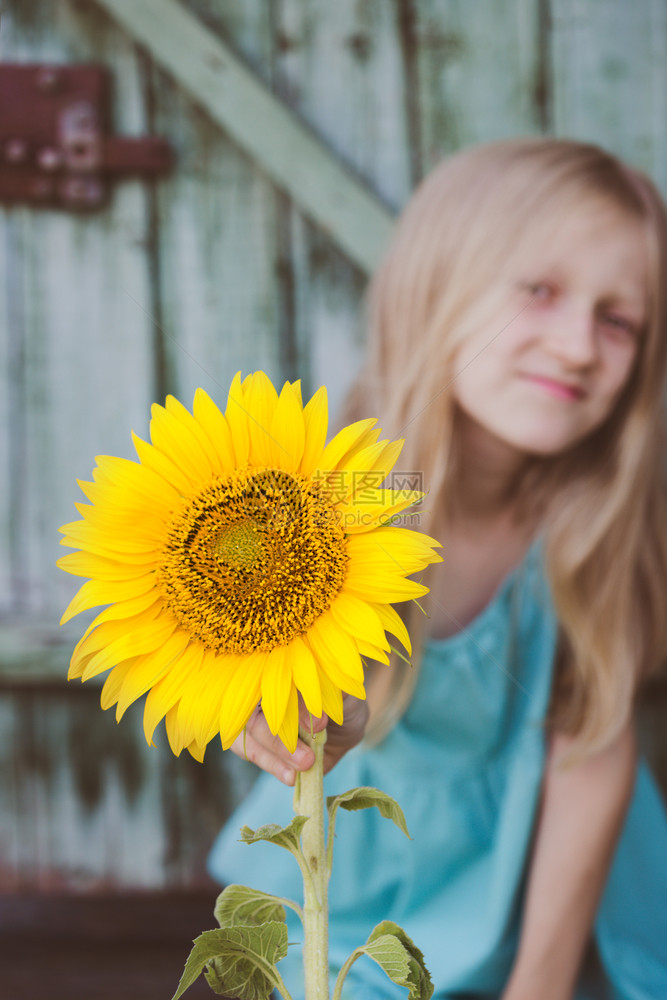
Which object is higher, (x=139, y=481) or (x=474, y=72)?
(x=474, y=72)

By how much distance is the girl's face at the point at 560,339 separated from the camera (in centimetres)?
56

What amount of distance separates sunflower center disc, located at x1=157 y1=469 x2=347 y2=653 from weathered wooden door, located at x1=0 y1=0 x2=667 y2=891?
0.66 metres

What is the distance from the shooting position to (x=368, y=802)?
0.23 meters

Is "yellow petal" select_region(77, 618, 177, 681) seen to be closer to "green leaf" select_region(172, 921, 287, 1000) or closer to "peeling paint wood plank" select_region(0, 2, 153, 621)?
"green leaf" select_region(172, 921, 287, 1000)

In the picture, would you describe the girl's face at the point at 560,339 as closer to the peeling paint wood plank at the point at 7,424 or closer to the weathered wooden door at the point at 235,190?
the weathered wooden door at the point at 235,190

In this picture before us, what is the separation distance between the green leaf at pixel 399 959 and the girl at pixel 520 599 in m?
0.37

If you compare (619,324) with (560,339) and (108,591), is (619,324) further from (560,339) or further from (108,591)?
(108,591)

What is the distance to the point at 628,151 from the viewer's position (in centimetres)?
89

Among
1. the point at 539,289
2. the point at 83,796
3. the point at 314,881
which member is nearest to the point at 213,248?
the point at 539,289

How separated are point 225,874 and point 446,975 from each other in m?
0.25

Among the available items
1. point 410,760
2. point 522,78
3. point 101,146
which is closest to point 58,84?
point 101,146

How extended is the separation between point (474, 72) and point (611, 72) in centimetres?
16

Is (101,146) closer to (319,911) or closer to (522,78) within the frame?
(522,78)

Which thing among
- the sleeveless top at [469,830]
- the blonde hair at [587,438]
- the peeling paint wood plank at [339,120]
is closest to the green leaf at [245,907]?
the blonde hair at [587,438]
